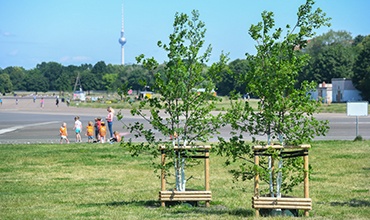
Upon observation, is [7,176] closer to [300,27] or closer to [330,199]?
[330,199]

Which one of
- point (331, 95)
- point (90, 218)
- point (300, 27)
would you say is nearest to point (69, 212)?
point (90, 218)

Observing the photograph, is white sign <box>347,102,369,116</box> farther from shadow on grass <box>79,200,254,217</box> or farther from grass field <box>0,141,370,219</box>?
shadow on grass <box>79,200,254,217</box>

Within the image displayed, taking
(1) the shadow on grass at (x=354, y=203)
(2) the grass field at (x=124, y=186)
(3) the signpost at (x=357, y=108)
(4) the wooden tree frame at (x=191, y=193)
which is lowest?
(2) the grass field at (x=124, y=186)

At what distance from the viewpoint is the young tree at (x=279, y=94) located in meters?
11.6

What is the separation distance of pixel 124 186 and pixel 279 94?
23.6 feet

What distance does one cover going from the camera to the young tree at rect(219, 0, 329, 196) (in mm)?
11633

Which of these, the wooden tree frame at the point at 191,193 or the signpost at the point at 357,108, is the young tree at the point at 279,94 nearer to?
the wooden tree frame at the point at 191,193

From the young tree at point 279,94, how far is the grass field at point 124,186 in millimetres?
1242

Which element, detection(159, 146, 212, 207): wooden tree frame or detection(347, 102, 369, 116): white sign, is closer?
detection(159, 146, 212, 207): wooden tree frame

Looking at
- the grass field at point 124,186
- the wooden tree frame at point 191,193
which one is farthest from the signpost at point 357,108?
the wooden tree frame at point 191,193

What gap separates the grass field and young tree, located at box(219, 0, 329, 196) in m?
1.24

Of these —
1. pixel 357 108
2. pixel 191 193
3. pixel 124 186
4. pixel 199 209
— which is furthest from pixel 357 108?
pixel 199 209

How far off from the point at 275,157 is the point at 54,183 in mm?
8791

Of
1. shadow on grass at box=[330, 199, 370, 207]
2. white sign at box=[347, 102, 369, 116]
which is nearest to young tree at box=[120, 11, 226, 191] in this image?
shadow on grass at box=[330, 199, 370, 207]
